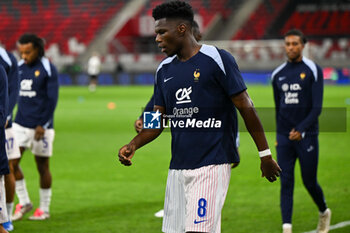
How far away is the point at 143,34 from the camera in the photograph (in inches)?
1889

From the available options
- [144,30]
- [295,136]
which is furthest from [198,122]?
[144,30]

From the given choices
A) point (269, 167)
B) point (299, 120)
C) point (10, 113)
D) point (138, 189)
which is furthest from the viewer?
point (138, 189)

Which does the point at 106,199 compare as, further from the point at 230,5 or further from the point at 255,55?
the point at 230,5

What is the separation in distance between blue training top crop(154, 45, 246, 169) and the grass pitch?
2993mm

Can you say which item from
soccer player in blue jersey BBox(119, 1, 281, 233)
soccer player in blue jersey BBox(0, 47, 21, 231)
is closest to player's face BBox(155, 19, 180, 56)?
soccer player in blue jersey BBox(119, 1, 281, 233)

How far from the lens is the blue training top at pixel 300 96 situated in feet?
22.5

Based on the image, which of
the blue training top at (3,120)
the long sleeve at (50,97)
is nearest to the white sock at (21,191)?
the long sleeve at (50,97)

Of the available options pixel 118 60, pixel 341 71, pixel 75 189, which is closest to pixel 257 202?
pixel 75 189

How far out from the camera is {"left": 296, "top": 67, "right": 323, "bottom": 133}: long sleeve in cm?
678

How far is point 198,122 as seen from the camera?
433 cm

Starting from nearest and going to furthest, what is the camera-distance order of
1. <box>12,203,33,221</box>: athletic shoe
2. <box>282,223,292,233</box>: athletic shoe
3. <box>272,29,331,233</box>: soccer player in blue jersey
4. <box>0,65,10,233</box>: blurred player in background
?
1. <box>0,65,10,233</box>: blurred player in background
2. <box>282,223,292,233</box>: athletic shoe
3. <box>272,29,331,233</box>: soccer player in blue jersey
4. <box>12,203,33,221</box>: athletic shoe

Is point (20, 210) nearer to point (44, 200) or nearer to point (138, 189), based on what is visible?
point (44, 200)

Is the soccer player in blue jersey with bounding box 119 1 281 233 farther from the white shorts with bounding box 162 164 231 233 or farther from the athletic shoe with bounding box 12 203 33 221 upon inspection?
the athletic shoe with bounding box 12 203 33 221

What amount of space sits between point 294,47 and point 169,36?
9.75 ft
